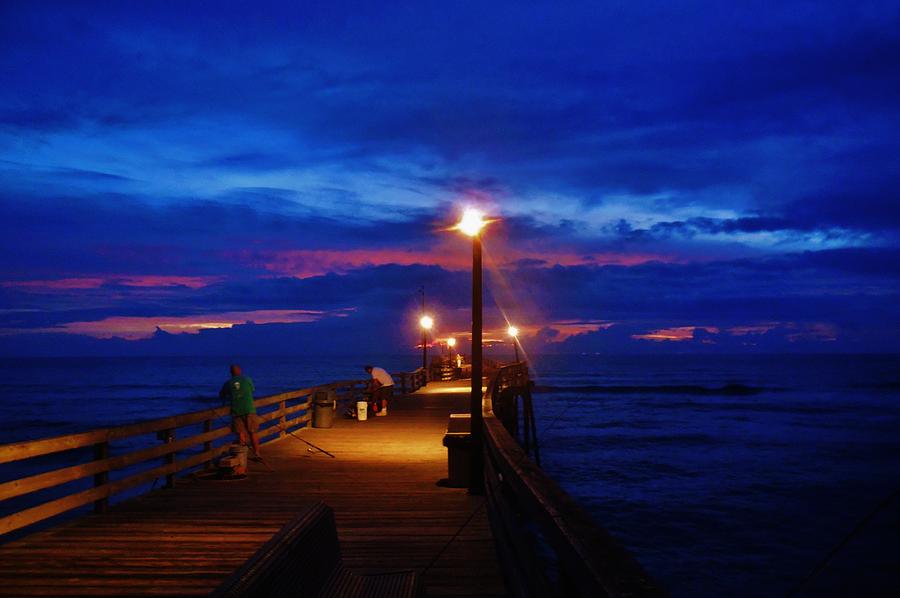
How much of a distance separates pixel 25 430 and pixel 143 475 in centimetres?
4898

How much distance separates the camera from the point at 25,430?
164 ft

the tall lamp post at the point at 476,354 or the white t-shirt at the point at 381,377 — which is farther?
the white t-shirt at the point at 381,377

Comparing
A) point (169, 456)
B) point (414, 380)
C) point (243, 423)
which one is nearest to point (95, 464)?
point (169, 456)

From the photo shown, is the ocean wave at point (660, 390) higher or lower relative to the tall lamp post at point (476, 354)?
lower

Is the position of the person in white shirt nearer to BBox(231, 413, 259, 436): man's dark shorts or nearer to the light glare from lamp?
BBox(231, 413, 259, 436): man's dark shorts

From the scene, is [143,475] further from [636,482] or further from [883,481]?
[883,481]

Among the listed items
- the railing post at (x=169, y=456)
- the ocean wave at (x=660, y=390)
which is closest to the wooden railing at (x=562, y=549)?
the railing post at (x=169, y=456)

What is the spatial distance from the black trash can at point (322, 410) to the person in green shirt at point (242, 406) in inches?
236

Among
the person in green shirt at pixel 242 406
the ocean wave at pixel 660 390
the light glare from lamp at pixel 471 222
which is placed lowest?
the ocean wave at pixel 660 390

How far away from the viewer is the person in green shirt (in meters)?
12.8

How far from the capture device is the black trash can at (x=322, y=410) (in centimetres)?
1917

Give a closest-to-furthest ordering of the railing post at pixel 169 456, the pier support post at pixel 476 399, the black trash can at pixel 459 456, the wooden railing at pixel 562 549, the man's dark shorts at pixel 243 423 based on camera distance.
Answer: the wooden railing at pixel 562 549, the pier support post at pixel 476 399, the black trash can at pixel 459 456, the railing post at pixel 169 456, the man's dark shorts at pixel 243 423

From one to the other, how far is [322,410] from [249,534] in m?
11.6

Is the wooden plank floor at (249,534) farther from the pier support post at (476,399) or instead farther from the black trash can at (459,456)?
the pier support post at (476,399)
